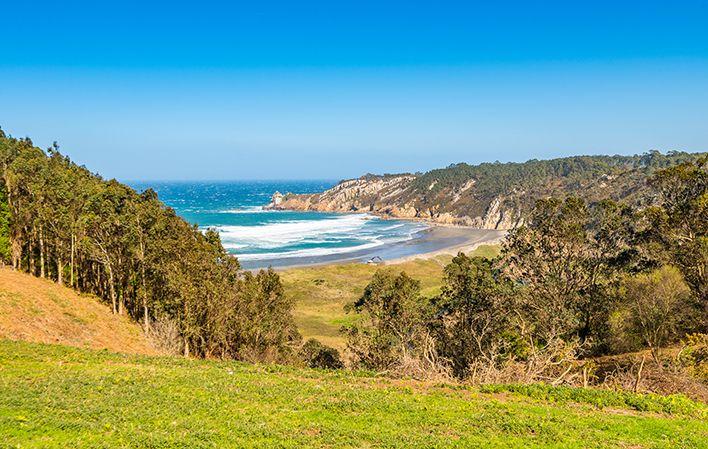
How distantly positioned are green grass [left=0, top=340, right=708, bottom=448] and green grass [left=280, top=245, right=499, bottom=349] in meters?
34.8

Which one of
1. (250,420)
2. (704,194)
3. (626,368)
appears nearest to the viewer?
(250,420)

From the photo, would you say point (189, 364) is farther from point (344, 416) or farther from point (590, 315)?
point (590, 315)

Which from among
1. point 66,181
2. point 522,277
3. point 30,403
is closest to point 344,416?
point 30,403

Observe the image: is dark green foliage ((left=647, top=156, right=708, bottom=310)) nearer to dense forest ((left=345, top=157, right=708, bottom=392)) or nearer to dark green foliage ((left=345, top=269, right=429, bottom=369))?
dense forest ((left=345, top=157, right=708, bottom=392))

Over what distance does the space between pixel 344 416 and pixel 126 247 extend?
3043cm

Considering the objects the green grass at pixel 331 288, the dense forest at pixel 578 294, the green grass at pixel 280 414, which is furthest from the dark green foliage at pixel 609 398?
the green grass at pixel 331 288

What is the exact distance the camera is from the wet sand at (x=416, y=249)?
102375mm

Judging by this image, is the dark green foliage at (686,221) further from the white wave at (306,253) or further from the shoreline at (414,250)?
the white wave at (306,253)

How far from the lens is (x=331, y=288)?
79.4 meters

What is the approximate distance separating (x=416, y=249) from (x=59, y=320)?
4078 inches

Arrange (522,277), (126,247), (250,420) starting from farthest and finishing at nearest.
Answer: (126,247) → (522,277) → (250,420)

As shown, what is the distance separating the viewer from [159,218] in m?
37.8

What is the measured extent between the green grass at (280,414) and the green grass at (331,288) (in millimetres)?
34839

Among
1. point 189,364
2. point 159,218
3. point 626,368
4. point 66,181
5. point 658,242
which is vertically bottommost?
point 626,368
